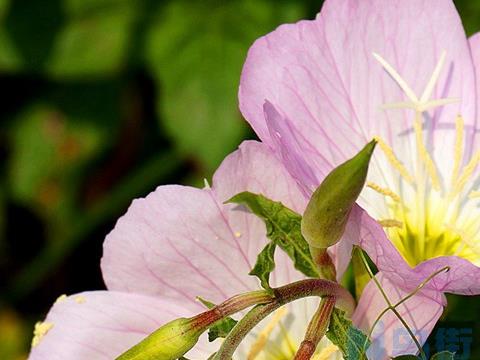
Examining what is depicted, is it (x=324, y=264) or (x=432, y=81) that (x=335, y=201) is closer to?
(x=324, y=264)

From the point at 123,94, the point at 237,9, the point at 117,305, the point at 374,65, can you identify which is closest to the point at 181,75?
the point at 237,9

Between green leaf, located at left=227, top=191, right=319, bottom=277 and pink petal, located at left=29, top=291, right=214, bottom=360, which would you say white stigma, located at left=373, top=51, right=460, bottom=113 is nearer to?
green leaf, located at left=227, top=191, right=319, bottom=277

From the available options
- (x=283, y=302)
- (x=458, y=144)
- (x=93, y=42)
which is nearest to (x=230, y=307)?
(x=283, y=302)

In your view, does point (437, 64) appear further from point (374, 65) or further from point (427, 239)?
point (427, 239)

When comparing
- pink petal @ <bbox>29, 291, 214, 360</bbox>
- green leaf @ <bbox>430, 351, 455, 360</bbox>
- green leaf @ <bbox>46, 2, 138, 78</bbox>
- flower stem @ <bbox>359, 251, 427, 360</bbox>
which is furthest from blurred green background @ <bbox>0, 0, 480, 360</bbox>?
green leaf @ <bbox>430, 351, 455, 360</bbox>

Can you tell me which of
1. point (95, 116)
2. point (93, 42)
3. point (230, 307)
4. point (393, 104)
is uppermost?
point (93, 42)

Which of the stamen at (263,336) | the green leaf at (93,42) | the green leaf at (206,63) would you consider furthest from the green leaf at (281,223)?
the green leaf at (93,42)
